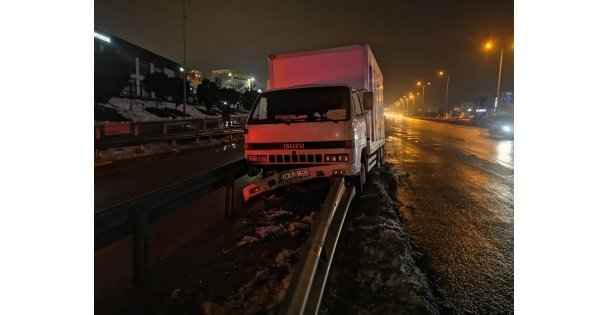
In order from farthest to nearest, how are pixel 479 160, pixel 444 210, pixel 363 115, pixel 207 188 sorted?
pixel 479 160, pixel 363 115, pixel 444 210, pixel 207 188

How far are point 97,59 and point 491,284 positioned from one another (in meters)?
37.6

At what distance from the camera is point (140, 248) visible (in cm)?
363

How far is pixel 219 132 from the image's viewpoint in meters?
21.1

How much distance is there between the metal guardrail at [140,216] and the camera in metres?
3.12

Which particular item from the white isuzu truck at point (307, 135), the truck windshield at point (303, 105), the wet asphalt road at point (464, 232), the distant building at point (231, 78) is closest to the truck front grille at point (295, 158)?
the white isuzu truck at point (307, 135)

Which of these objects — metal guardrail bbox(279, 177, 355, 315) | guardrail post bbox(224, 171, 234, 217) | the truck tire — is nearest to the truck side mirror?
the truck tire

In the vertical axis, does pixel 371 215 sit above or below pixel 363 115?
below

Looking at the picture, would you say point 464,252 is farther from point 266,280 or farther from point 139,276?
point 139,276

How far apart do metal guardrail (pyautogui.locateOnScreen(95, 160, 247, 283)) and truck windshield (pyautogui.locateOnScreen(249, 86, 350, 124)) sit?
214cm

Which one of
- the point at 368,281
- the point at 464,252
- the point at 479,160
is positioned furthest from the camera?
the point at 479,160

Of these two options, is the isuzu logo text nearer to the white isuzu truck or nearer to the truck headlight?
the white isuzu truck

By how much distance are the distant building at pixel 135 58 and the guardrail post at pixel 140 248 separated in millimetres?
54192

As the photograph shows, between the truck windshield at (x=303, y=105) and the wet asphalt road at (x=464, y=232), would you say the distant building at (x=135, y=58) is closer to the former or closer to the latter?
the truck windshield at (x=303, y=105)

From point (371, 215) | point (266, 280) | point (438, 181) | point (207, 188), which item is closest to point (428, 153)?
point (438, 181)
